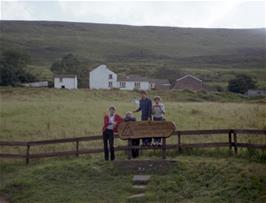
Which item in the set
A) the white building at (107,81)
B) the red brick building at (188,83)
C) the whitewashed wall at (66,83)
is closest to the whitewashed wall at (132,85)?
the white building at (107,81)

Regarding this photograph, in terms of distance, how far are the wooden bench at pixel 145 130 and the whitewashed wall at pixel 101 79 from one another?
87.1 metres

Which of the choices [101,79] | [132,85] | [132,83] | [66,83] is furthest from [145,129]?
[101,79]

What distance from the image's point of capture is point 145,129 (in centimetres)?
1565

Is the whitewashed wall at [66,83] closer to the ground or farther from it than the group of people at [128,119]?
farther from it

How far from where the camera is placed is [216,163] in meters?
14.4

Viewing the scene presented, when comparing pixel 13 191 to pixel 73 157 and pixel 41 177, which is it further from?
pixel 73 157

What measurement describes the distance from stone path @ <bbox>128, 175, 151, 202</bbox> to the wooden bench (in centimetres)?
146

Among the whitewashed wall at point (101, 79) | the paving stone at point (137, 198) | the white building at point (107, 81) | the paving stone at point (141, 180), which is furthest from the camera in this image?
the whitewashed wall at point (101, 79)

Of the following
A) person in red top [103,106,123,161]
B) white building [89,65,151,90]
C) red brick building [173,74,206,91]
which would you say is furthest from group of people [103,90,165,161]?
white building [89,65,151,90]

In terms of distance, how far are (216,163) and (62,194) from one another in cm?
407

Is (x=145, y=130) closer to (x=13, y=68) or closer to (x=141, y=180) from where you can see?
(x=141, y=180)

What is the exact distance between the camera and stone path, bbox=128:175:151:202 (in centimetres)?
1288

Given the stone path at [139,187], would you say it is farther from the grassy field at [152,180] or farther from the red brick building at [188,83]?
the red brick building at [188,83]

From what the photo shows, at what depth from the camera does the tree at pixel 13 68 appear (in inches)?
3403
